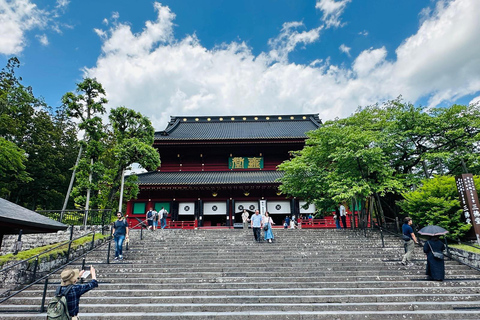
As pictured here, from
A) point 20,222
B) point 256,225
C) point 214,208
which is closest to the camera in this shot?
point 20,222

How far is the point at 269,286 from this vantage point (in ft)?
22.4

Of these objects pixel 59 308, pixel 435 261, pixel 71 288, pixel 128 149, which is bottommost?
pixel 435 261

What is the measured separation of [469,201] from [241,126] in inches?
764

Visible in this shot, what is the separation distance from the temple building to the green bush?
27.9 ft

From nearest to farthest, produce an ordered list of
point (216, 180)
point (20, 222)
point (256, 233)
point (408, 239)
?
1. point (20, 222)
2. point (408, 239)
3. point (256, 233)
4. point (216, 180)

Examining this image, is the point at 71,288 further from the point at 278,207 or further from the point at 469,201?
the point at 278,207

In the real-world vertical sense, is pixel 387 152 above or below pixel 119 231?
above

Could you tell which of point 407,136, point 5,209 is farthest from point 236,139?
point 5,209

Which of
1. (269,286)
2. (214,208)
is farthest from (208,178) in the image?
(269,286)

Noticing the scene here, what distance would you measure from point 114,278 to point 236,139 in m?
14.0

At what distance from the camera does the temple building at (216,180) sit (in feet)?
59.3

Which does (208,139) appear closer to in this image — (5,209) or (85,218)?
(85,218)

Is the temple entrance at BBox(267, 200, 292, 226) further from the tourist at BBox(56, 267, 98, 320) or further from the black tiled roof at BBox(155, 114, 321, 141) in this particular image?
the tourist at BBox(56, 267, 98, 320)

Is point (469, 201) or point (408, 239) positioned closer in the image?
point (408, 239)
